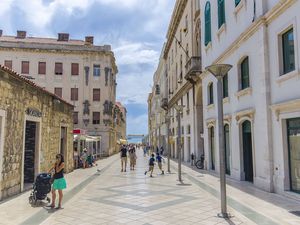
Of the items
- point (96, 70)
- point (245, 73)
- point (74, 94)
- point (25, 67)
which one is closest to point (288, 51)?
point (245, 73)

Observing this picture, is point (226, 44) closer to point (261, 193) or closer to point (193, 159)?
point (261, 193)

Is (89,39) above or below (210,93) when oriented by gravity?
above

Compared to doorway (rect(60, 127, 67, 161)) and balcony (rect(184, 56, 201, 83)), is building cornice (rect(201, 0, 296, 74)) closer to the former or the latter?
balcony (rect(184, 56, 201, 83))

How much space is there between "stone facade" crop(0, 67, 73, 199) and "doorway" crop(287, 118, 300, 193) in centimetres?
975

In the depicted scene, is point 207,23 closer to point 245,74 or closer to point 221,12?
point 221,12

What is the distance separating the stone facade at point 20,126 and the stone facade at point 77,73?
2520cm

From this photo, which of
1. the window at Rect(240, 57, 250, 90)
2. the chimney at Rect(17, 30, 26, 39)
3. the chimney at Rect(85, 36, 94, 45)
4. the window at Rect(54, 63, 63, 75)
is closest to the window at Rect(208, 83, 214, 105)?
the window at Rect(240, 57, 250, 90)

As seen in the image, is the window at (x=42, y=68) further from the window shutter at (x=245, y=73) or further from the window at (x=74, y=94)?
the window shutter at (x=245, y=73)

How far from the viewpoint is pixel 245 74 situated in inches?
560

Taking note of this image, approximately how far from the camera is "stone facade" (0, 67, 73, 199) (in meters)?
10.2

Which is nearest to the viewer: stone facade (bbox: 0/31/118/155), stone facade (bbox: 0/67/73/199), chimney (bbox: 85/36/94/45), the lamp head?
the lamp head

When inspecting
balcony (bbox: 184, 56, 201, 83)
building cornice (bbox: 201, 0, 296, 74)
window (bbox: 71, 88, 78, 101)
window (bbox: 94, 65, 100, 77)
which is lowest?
building cornice (bbox: 201, 0, 296, 74)

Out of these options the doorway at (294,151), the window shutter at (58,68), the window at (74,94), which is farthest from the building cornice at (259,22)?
the window shutter at (58,68)

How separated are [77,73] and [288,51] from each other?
3474 centimetres
